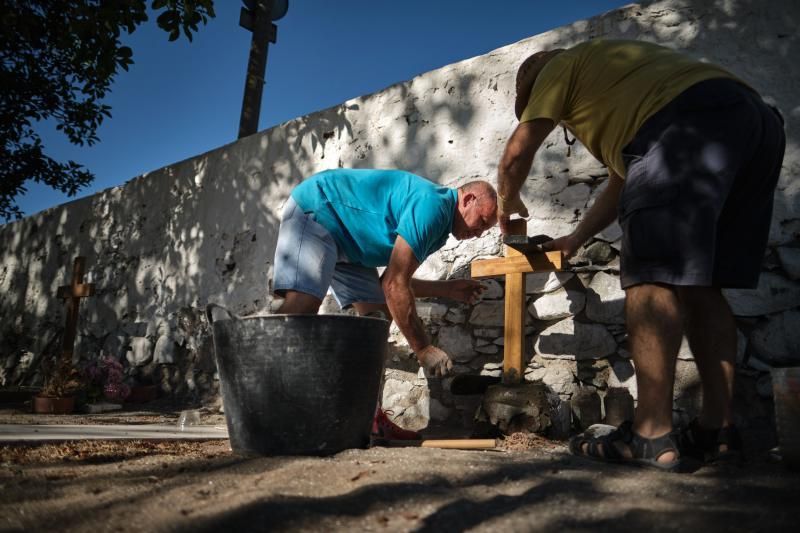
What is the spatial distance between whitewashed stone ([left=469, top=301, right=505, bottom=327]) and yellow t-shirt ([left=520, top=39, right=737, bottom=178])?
133 centimetres

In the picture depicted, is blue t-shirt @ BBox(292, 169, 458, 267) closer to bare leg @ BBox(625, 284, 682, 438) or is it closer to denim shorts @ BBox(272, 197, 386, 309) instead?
denim shorts @ BBox(272, 197, 386, 309)

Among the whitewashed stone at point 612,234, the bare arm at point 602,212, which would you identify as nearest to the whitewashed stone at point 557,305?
the whitewashed stone at point 612,234

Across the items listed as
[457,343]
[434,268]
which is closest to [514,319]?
[457,343]

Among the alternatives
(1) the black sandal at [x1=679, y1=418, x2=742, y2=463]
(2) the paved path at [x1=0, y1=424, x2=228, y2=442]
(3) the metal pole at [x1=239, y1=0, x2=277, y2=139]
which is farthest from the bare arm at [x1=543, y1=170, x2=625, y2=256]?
(3) the metal pole at [x1=239, y1=0, x2=277, y2=139]

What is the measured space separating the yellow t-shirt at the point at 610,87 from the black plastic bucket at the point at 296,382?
90cm

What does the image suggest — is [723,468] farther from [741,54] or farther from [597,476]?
[741,54]

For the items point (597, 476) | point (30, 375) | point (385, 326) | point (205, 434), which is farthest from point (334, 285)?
point (30, 375)

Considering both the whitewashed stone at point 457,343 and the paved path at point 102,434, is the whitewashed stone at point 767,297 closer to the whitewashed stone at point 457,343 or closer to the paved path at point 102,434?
the whitewashed stone at point 457,343

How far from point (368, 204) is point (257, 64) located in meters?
4.90

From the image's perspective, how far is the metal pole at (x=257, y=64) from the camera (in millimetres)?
6504

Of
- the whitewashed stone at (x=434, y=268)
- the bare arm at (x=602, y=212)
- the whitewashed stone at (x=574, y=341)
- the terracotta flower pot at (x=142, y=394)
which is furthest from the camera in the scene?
the terracotta flower pot at (x=142, y=394)

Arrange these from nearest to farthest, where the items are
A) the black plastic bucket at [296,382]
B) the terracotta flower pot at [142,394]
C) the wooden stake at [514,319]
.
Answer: the black plastic bucket at [296,382] → the wooden stake at [514,319] → the terracotta flower pot at [142,394]

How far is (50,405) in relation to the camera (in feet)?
13.4

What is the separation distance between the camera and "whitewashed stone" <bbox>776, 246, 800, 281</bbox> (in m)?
2.44
